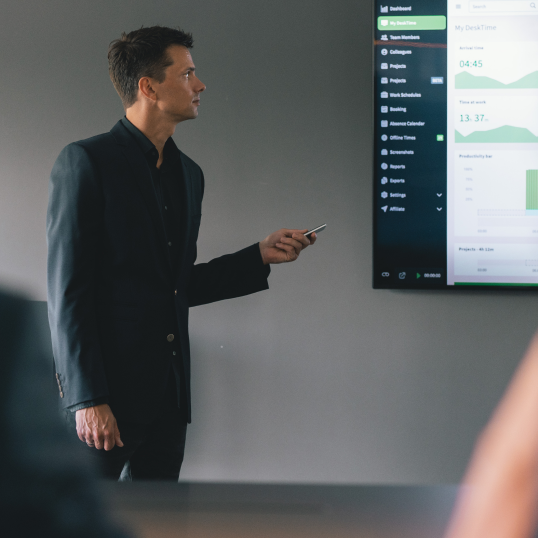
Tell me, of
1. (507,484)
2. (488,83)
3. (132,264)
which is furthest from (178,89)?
(507,484)

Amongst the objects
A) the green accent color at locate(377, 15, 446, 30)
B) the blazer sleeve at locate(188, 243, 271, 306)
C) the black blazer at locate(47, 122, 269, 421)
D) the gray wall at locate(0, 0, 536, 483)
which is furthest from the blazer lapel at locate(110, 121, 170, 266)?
the green accent color at locate(377, 15, 446, 30)

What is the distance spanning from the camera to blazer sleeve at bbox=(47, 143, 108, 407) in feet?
4.20

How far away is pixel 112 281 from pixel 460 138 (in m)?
1.47

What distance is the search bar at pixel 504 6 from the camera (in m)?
2.07

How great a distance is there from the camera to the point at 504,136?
209 cm

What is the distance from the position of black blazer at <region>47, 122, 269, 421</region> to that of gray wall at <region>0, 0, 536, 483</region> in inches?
29.8

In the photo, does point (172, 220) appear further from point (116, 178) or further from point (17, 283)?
point (17, 283)

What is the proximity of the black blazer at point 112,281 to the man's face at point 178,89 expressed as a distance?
146 mm

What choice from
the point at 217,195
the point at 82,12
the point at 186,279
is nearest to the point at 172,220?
the point at 186,279

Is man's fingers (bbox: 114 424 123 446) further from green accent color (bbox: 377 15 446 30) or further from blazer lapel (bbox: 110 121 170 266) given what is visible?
green accent color (bbox: 377 15 446 30)

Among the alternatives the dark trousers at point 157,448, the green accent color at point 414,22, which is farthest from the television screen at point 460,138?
the dark trousers at point 157,448

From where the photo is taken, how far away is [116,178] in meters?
1.41

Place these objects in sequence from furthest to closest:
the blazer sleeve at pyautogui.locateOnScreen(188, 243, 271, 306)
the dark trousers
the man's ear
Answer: the blazer sleeve at pyautogui.locateOnScreen(188, 243, 271, 306) → the man's ear → the dark trousers

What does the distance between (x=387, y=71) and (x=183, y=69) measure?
35.4 inches
